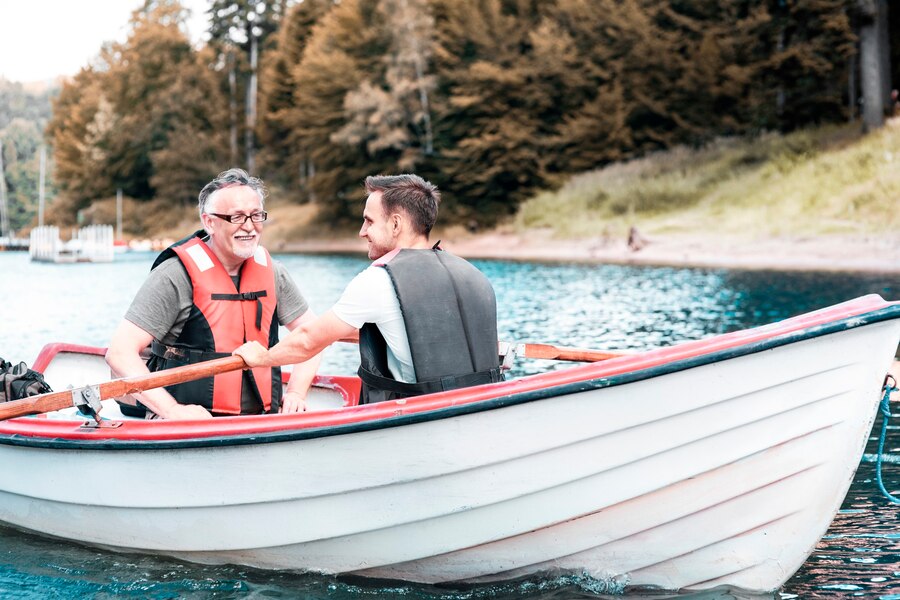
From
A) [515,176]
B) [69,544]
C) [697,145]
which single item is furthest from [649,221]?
[69,544]

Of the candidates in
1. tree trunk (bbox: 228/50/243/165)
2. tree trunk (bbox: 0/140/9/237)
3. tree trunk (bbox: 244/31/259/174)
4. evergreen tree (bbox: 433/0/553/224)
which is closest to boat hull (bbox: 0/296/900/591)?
evergreen tree (bbox: 433/0/553/224)

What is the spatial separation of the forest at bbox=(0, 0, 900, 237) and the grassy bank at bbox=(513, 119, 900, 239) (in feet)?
4.99

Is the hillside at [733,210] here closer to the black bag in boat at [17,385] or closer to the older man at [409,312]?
the older man at [409,312]

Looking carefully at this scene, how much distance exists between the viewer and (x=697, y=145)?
108 feet

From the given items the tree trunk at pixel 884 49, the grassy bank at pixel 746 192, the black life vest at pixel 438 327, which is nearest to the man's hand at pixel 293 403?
the black life vest at pixel 438 327

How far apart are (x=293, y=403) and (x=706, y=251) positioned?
20.7 m

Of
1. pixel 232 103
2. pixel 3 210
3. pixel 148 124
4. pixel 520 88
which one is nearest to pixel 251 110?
pixel 232 103

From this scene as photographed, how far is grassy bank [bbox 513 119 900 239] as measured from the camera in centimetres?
2203

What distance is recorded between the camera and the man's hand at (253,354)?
13.3 feet

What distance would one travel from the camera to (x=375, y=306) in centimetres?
375

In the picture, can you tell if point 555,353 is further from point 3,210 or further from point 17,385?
point 3,210

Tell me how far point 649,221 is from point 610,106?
802 cm

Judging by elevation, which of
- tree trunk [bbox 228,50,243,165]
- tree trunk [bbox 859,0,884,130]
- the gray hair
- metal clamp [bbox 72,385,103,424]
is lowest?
metal clamp [bbox 72,385,103,424]

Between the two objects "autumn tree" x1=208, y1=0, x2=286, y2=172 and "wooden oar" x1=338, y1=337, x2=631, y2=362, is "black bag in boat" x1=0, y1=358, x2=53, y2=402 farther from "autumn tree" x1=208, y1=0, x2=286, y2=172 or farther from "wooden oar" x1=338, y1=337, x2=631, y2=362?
"autumn tree" x1=208, y1=0, x2=286, y2=172
